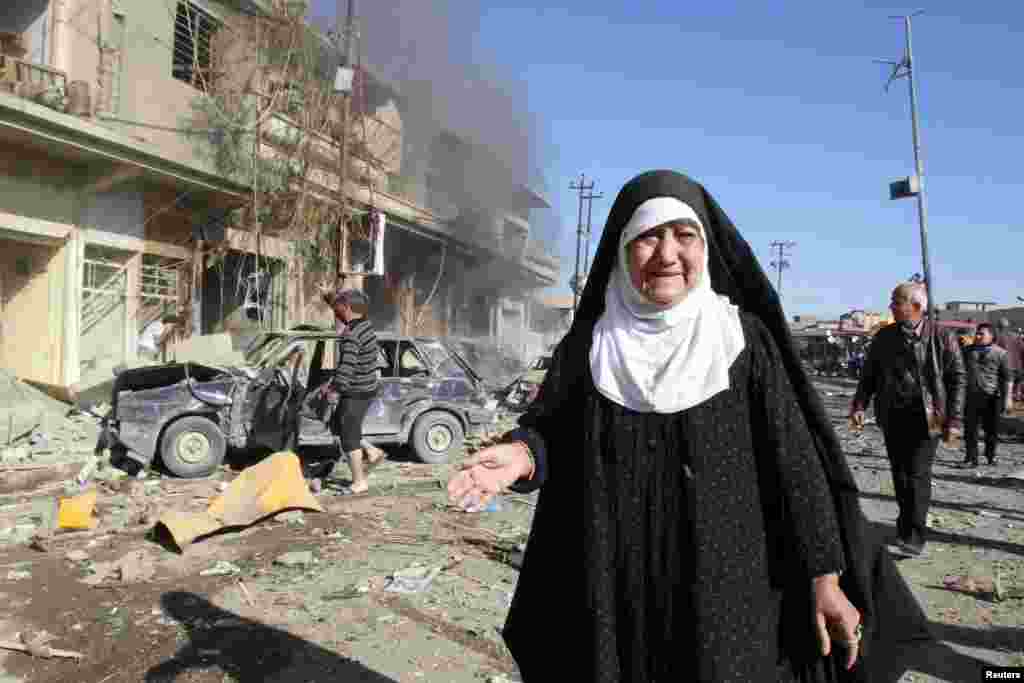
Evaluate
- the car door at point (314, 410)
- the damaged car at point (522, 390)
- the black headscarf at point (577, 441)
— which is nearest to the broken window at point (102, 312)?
the car door at point (314, 410)

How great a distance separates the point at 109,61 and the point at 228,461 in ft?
21.4

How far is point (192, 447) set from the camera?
7.18 metres

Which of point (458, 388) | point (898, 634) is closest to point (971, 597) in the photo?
point (898, 634)

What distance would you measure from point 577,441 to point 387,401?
6825mm

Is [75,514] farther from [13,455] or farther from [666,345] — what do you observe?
[666,345]

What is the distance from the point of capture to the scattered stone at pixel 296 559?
173 inches

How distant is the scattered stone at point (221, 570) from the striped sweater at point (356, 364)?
2.18 m

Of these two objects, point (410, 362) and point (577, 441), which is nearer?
point (577, 441)

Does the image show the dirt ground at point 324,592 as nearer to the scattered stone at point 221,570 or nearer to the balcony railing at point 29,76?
the scattered stone at point 221,570

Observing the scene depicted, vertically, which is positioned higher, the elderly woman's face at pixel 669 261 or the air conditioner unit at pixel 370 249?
the air conditioner unit at pixel 370 249

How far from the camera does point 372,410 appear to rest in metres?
8.38

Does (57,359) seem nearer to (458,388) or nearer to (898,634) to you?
(458,388)

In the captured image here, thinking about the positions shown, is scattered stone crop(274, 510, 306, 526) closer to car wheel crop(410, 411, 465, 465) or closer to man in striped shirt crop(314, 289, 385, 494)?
man in striped shirt crop(314, 289, 385, 494)

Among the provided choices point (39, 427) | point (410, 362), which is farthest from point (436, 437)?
point (39, 427)
